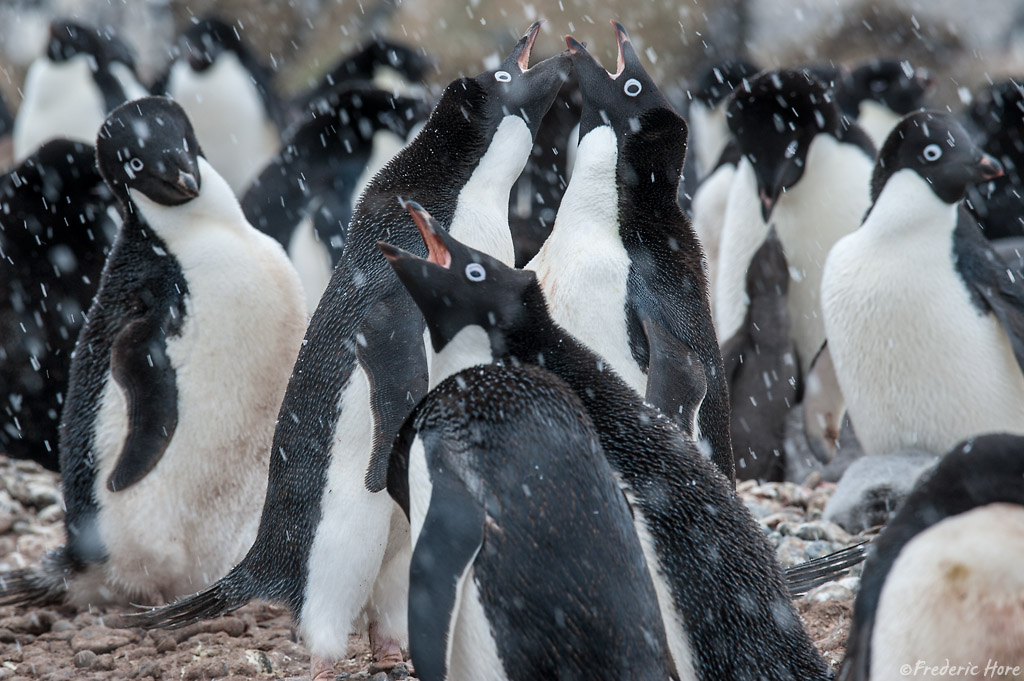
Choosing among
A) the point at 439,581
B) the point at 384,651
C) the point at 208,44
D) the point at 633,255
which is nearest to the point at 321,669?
the point at 384,651

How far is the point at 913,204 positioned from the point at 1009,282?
0.45 m

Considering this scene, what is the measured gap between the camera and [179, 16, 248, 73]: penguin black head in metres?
9.02

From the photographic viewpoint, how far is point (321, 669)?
9.66 feet

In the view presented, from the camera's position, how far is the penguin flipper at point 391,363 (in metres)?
2.86

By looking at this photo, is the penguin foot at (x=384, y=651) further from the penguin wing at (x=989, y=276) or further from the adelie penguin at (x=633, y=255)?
the penguin wing at (x=989, y=276)

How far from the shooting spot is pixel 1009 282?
4.39 m

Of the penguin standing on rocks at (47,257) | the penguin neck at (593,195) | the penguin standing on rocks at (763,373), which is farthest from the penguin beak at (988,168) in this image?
the penguin standing on rocks at (47,257)

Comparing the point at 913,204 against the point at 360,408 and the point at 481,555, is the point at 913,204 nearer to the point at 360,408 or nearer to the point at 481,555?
the point at 360,408

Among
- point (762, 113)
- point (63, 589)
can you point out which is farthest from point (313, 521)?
point (762, 113)

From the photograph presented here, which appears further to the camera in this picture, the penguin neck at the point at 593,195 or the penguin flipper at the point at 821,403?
the penguin flipper at the point at 821,403

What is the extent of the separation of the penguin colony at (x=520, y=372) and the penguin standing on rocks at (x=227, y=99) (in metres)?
2.56

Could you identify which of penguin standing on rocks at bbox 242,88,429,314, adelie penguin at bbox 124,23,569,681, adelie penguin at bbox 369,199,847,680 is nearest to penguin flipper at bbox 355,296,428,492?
adelie penguin at bbox 124,23,569,681

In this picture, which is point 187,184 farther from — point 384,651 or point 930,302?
point 930,302

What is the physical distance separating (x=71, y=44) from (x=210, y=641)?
5915 mm
